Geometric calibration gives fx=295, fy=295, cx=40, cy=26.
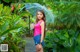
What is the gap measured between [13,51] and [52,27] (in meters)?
1.60

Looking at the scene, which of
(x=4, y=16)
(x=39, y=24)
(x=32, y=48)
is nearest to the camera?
(x=39, y=24)

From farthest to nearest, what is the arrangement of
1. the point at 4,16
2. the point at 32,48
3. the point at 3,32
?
1. the point at 32,48
2. the point at 4,16
3. the point at 3,32

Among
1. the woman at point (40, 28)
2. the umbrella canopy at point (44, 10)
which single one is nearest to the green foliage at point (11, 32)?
the umbrella canopy at point (44, 10)

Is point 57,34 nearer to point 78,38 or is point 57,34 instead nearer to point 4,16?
point 78,38

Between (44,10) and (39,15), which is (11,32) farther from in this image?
(39,15)

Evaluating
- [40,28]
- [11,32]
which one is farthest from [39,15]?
[11,32]

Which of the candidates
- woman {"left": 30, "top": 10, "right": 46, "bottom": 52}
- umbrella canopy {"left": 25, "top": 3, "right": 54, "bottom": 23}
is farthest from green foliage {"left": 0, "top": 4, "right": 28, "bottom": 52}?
woman {"left": 30, "top": 10, "right": 46, "bottom": 52}

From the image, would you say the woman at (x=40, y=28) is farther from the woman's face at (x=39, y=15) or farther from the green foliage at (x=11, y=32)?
the green foliage at (x=11, y=32)

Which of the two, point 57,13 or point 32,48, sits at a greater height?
point 57,13

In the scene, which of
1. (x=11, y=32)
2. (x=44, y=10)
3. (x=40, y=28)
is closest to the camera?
(x=40, y=28)

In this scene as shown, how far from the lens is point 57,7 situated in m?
9.29

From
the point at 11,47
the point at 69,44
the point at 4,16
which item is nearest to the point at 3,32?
the point at 11,47

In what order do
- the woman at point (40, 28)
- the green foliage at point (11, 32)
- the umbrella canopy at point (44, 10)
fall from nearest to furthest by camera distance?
1. the woman at point (40, 28)
2. the umbrella canopy at point (44, 10)
3. the green foliage at point (11, 32)

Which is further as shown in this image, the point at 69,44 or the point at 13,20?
the point at 13,20
